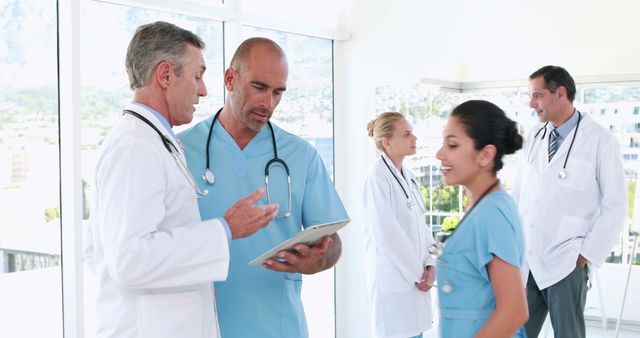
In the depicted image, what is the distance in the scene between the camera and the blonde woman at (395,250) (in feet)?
11.0

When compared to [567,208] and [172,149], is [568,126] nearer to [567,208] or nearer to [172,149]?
[567,208]

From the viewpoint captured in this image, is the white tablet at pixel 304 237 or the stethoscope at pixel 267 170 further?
the stethoscope at pixel 267 170

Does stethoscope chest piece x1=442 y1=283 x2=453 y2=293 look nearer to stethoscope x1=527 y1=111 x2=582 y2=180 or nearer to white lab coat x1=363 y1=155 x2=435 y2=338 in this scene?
white lab coat x1=363 y1=155 x2=435 y2=338

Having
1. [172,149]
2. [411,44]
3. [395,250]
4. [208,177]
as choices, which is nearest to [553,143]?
[395,250]

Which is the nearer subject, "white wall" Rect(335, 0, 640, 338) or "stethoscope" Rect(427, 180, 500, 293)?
"stethoscope" Rect(427, 180, 500, 293)

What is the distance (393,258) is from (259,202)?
1.44 metres

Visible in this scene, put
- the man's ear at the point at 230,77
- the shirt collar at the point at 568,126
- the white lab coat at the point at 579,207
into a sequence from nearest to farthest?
the man's ear at the point at 230,77 < the white lab coat at the point at 579,207 < the shirt collar at the point at 568,126

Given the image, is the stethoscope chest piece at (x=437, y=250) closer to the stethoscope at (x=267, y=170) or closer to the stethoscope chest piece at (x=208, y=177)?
the stethoscope at (x=267, y=170)

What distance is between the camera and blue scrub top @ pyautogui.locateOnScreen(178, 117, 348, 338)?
2008 mm

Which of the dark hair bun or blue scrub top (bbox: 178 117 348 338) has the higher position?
the dark hair bun

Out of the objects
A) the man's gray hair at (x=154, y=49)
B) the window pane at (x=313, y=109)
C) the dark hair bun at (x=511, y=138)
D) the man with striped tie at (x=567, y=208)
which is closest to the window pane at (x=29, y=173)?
the man's gray hair at (x=154, y=49)

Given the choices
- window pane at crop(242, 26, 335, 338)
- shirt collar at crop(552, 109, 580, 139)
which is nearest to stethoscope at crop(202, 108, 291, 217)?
shirt collar at crop(552, 109, 580, 139)

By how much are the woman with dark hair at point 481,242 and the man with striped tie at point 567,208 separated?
1.56 m

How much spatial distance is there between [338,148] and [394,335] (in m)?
1.71
